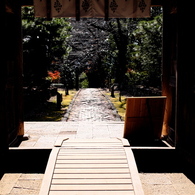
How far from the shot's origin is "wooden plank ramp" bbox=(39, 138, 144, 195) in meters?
4.56

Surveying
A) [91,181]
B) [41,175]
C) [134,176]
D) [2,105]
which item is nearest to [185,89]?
[134,176]

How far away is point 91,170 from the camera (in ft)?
16.8

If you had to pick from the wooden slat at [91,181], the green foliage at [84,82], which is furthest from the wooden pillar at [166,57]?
the green foliage at [84,82]

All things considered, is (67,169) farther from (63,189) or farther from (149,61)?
Result: (149,61)

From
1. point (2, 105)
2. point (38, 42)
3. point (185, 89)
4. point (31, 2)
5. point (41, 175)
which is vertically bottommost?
point (41, 175)

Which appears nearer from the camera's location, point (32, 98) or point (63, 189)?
point (63, 189)

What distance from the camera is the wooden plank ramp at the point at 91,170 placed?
15.0 ft

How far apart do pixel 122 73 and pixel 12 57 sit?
24.5m

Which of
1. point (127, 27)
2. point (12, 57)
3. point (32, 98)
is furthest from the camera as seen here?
point (127, 27)

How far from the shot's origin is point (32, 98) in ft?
57.0

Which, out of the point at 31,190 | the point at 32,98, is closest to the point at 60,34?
the point at 32,98

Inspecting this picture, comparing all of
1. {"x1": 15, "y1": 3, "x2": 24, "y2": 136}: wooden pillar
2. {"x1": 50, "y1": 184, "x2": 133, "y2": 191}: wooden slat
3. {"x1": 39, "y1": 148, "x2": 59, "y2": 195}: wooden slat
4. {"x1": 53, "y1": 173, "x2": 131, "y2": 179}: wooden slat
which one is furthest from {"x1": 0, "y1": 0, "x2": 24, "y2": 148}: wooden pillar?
{"x1": 50, "y1": 184, "x2": 133, "y2": 191}: wooden slat

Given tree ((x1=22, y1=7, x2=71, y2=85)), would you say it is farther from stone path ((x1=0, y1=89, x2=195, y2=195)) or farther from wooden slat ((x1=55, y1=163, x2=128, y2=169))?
wooden slat ((x1=55, y1=163, x2=128, y2=169))

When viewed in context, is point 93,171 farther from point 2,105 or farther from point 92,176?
point 2,105
